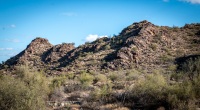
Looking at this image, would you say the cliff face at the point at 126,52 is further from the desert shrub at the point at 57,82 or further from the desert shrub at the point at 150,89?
the desert shrub at the point at 150,89

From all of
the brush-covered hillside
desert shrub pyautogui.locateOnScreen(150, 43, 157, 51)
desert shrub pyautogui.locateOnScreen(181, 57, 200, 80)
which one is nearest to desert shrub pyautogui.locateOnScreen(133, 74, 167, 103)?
the brush-covered hillside

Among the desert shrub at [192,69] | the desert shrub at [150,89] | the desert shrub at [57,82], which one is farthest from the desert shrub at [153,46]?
the desert shrub at [150,89]

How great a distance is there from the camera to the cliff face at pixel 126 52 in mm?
40312

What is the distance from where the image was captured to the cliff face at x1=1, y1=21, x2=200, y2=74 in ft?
132

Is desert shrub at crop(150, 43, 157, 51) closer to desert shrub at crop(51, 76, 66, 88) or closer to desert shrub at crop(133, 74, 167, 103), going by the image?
desert shrub at crop(51, 76, 66, 88)

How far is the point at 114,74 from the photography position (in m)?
30.8

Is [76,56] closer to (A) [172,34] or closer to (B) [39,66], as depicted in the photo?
(B) [39,66]

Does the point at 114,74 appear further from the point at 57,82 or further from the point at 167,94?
the point at 167,94

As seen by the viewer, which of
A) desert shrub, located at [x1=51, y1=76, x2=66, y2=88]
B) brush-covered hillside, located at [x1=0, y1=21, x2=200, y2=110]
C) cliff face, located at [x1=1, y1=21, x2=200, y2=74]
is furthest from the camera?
cliff face, located at [x1=1, y1=21, x2=200, y2=74]

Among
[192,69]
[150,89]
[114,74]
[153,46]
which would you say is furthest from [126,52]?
[150,89]

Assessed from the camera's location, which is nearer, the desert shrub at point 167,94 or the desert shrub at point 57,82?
the desert shrub at point 167,94

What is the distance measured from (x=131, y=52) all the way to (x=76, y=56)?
12.7m


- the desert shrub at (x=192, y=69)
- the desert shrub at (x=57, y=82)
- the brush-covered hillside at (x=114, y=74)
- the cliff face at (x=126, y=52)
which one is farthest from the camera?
the cliff face at (x=126, y=52)

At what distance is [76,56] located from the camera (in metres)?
48.5
